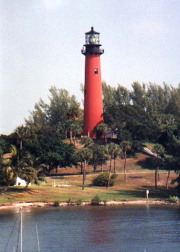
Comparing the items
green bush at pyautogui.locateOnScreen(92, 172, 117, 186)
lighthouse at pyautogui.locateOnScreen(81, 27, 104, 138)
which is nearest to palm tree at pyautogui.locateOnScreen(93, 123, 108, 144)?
lighthouse at pyautogui.locateOnScreen(81, 27, 104, 138)

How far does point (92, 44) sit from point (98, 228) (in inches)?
2471

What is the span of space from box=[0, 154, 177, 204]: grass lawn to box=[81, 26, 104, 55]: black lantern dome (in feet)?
78.8

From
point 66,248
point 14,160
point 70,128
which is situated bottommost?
A: point 66,248

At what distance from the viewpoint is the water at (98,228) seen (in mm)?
55750

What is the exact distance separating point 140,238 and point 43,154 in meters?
52.9

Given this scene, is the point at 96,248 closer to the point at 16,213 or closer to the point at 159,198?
the point at 16,213

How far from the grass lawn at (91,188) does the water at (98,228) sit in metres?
6.24

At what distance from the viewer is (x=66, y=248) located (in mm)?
54594

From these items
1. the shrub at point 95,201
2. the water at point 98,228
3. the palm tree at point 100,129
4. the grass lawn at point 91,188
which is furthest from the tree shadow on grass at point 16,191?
the palm tree at point 100,129

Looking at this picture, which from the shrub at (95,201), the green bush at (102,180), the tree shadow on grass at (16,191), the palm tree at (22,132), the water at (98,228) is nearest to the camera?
the water at (98,228)

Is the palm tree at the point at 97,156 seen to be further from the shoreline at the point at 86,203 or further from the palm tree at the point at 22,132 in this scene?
the shoreline at the point at 86,203

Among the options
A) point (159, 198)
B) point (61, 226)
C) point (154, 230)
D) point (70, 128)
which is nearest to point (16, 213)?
point (61, 226)

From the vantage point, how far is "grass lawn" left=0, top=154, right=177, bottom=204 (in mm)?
89312

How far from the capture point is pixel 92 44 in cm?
12200
